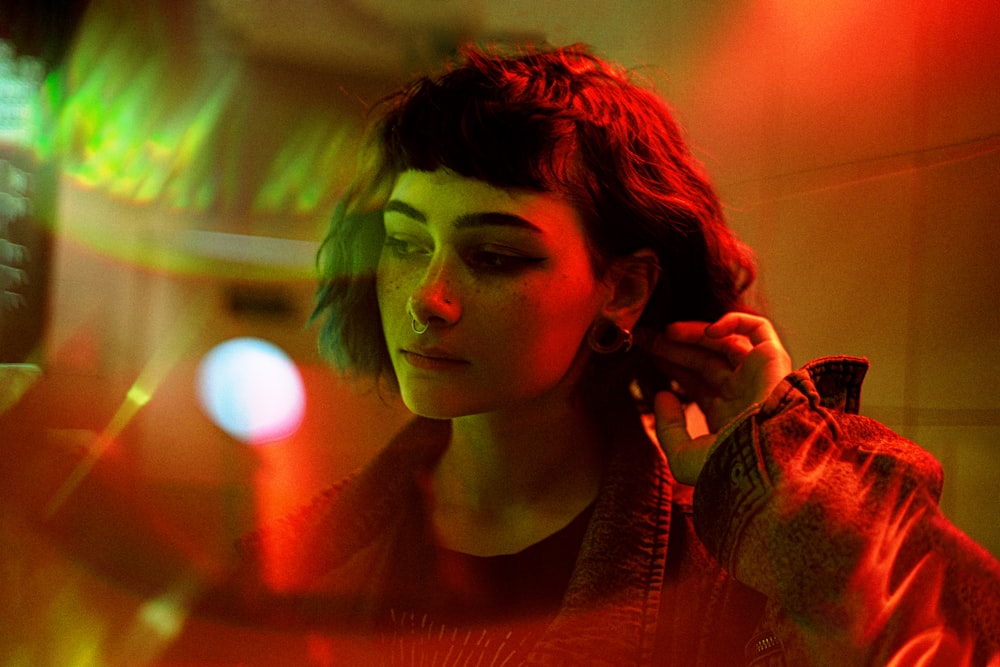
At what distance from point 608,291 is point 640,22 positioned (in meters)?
→ 0.25

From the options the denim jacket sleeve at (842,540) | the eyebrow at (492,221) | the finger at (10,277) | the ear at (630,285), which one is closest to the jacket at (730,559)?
the denim jacket sleeve at (842,540)

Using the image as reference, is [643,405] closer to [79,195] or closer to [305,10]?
[305,10]

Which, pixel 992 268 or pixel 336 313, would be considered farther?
pixel 336 313

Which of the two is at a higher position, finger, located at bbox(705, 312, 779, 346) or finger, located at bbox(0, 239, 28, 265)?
finger, located at bbox(0, 239, 28, 265)

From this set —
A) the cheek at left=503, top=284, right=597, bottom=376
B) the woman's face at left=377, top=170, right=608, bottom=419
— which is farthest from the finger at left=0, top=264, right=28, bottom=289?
the cheek at left=503, top=284, right=597, bottom=376

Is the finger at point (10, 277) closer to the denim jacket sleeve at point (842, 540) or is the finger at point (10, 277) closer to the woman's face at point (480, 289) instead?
the woman's face at point (480, 289)

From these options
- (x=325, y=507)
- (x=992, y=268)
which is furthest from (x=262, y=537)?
(x=992, y=268)

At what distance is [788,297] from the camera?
0.71m

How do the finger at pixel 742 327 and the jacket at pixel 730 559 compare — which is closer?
the jacket at pixel 730 559

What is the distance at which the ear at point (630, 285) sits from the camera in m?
0.67

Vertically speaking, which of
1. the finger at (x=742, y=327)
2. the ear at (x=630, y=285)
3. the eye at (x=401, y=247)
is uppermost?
the eye at (x=401, y=247)

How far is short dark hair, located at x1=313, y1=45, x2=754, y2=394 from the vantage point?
61 cm

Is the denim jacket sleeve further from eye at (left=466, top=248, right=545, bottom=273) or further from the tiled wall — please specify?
eye at (left=466, top=248, right=545, bottom=273)

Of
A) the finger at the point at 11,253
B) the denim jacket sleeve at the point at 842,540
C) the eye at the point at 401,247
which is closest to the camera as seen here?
the denim jacket sleeve at the point at 842,540
